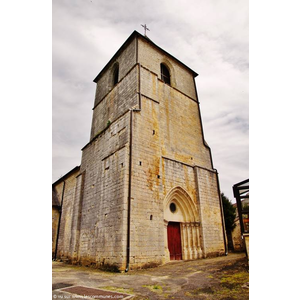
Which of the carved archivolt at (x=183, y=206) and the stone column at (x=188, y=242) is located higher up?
the carved archivolt at (x=183, y=206)

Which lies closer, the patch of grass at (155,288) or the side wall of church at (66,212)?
the patch of grass at (155,288)

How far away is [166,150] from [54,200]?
10.7m

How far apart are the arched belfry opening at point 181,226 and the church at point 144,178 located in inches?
1.7

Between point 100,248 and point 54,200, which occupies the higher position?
point 54,200

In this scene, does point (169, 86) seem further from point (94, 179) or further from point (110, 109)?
point (94, 179)

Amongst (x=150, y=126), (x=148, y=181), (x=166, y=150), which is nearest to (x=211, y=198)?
(x=166, y=150)

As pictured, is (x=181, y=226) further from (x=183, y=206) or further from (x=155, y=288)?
(x=155, y=288)

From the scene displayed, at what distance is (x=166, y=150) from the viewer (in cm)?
1109

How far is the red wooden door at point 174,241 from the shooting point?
10.0m

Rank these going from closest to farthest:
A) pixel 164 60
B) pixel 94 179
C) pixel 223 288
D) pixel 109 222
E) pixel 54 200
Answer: pixel 223 288 → pixel 109 222 → pixel 94 179 → pixel 164 60 → pixel 54 200

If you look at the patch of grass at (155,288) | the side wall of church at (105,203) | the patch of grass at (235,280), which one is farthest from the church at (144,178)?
the patch of grass at (235,280)

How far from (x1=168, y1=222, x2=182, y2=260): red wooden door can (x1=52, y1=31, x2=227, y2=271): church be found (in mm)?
43

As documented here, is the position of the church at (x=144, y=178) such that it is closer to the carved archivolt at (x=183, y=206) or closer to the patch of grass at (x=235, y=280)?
the carved archivolt at (x=183, y=206)

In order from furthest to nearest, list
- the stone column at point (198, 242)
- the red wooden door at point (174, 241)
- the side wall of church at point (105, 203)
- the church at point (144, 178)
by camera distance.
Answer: the stone column at point (198, 242)
the red wooden door at point (174, 241)
the church at point (144, 178)
the side wall of church at point (105, 203)
